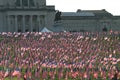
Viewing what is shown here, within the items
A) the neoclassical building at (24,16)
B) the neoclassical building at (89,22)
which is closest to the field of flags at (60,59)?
the neoclassical building at (24,16)

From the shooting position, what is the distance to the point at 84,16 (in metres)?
125

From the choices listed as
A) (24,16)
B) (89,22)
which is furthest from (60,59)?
(89,22)

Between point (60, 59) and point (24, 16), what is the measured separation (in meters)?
73.8

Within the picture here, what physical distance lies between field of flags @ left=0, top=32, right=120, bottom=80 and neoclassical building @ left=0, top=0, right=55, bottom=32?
49.4 meters

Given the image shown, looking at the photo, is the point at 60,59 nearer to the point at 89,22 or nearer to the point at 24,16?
the point at 24,16

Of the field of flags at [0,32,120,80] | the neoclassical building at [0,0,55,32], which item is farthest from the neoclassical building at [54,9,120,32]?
the field of flags at [0,32,120,80]

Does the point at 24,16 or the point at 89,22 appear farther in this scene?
the point at 89,22

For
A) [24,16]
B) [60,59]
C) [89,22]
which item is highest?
[60,59]

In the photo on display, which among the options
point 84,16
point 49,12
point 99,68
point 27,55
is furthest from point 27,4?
point 99,68

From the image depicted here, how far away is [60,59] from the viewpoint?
120ft

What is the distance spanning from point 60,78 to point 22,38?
29.6m

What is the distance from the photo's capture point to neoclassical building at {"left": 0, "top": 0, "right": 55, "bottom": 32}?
109 m

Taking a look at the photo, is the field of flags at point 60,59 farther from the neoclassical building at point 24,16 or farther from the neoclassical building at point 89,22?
the neoclassical building at point 89,22

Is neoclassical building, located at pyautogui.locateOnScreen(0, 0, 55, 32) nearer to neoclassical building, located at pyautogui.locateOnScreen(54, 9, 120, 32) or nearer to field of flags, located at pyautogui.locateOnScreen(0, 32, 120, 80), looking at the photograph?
neoclassical building, located at pyautogui.locateOnScreen(54, 9, 120, 32)
